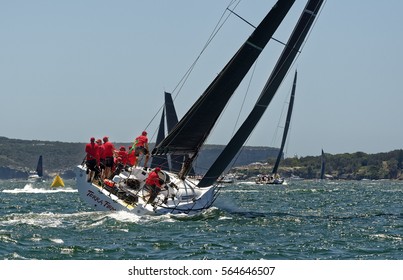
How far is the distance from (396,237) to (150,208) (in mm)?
6791

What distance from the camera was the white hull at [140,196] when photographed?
25531 millimetres

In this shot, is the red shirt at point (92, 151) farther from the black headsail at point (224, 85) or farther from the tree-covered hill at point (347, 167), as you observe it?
the tree-covered hill at point (347, 167)

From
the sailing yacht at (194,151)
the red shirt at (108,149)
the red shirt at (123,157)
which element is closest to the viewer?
the sailing yacht at (194,151)

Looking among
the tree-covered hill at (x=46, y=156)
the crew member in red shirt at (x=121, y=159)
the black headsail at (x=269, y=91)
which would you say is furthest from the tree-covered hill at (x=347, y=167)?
the crew member in red shirt at (x=121, y=159)

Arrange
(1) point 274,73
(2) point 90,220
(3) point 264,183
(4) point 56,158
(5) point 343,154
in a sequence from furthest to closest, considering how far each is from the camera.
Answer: (4) point 56,158 < (5) point 343,154 < (3) point 264,183 < (1) point 274,73 < (2) point 90,220

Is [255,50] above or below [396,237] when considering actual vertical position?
above

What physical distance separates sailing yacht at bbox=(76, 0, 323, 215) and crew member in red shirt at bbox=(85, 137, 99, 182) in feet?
0.58

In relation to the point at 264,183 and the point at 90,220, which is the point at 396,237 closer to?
the point at 90,220

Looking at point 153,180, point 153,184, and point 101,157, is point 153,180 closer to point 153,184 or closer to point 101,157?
point 153,184

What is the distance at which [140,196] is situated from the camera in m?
26.1

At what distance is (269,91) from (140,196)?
623cm

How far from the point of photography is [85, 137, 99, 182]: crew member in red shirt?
26984mm
